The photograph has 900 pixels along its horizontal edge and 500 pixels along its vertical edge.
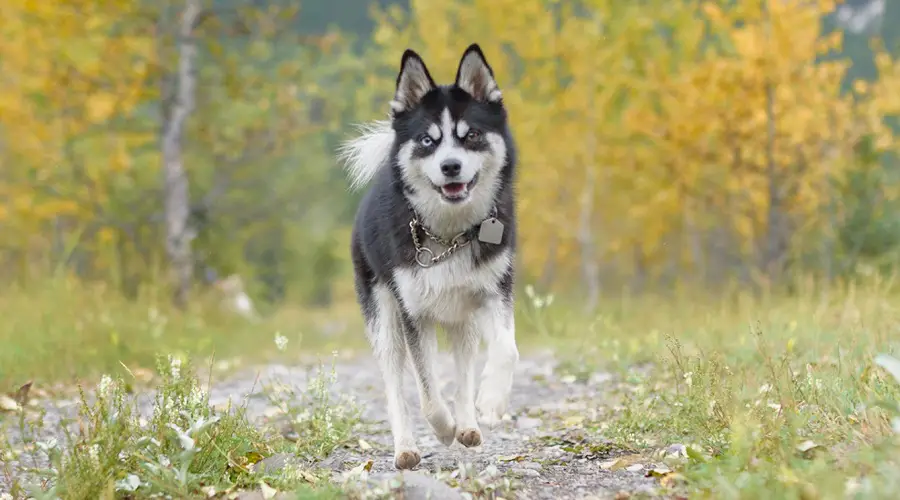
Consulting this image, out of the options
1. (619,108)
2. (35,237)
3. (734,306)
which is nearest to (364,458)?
(734,306)

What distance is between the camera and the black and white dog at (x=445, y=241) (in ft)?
12.3

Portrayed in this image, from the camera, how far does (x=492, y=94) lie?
4008 millimetres

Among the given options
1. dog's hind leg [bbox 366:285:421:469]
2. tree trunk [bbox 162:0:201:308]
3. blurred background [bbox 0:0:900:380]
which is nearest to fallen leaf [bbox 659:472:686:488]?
dog's hind leg [bbox 366:285:421:469]

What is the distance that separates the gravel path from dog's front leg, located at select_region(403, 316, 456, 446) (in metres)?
0.16

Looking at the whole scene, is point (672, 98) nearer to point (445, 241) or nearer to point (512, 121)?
point (512, 121)

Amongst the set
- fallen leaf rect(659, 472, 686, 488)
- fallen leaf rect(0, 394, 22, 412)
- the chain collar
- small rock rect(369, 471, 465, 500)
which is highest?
the chain collar

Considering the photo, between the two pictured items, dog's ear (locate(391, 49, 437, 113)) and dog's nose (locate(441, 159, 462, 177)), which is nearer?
dog's nose (locate(441, 159, 462, 177))

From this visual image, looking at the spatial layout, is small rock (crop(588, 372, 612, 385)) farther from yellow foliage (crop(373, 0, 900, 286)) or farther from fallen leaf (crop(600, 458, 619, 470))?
yellow foliage (crop(373, 0, 900, 286))

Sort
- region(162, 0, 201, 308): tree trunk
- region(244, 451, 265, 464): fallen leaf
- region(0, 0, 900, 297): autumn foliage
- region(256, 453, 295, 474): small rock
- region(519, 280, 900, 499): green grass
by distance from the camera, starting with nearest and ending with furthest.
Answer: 1. region(519, 280, 900, 499): green grass
2. region(256, 453, 295, 474): small rock
3. region(244, 451, 265, 464): fallen leaf
4. region(0, 0, 900, 297): autumn foliage
5. region(162, 0, 201, 308): tree trunk

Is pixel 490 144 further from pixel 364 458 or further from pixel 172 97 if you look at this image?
pixel 172 97

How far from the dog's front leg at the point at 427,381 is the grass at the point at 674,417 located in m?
0.47

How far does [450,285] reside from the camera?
3.76 meters

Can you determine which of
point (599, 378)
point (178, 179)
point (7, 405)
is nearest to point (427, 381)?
point (599, 378)

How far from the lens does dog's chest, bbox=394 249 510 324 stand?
3766mm
